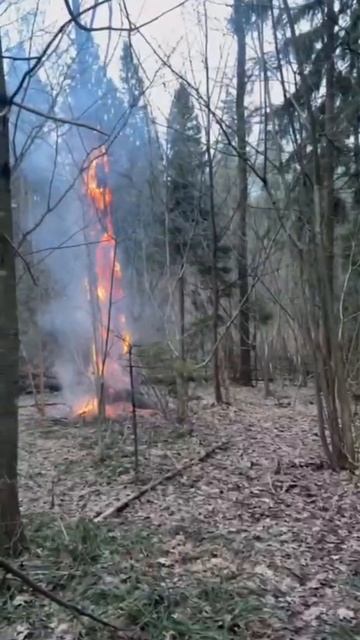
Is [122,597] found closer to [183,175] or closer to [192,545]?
[192,545]

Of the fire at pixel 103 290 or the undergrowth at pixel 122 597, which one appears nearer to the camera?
the undergrowth at pixel 122 597

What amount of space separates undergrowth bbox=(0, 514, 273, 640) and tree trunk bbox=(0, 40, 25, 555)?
0.29 metres

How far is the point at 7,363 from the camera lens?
3.82 meters

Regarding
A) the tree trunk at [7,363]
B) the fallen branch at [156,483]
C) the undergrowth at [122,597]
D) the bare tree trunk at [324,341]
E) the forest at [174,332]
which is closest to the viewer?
the undergrowth at [122,597]

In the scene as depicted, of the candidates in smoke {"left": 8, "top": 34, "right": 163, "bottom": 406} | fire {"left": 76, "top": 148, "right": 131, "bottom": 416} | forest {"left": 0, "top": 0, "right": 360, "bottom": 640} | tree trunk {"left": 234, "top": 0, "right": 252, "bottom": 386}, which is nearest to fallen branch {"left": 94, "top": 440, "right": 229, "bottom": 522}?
forest {"left": 0, "top": 0, "right": 360, "bottom": 640}

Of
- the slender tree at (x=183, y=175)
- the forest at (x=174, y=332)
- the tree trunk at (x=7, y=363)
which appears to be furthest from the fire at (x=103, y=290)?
the tree trunk at (x=7, y=363)

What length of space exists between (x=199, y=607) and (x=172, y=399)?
7.80 meters

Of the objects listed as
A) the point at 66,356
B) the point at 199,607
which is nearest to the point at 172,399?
the point at 66,356

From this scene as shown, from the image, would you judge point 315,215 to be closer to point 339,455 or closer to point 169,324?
point 339,455

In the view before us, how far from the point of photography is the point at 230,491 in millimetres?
6051

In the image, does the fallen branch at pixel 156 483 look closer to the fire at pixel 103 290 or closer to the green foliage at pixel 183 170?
the fire at pixel 103 290

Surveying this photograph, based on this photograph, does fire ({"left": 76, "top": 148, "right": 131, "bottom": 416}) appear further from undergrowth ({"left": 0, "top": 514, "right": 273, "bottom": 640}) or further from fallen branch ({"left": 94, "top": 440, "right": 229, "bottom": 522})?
undergrowth ({"left": 0, "top": 514, "right": 273, "bottom": 640})

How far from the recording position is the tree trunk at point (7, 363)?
3812 millimetres

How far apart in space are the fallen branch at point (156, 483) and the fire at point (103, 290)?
1607mm
